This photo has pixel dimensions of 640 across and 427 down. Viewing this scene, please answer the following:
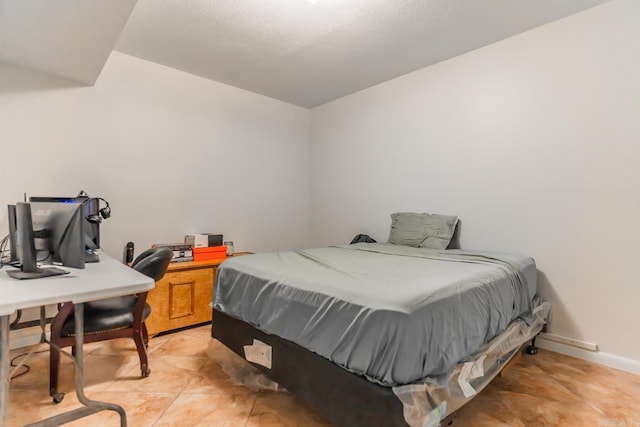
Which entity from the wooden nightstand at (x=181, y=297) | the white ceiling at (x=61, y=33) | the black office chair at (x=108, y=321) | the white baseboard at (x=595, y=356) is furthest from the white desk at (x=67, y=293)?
the white baseboard at (x=595, y=356)

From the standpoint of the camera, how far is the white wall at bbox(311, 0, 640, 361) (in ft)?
7.19

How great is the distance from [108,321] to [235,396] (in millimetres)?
897

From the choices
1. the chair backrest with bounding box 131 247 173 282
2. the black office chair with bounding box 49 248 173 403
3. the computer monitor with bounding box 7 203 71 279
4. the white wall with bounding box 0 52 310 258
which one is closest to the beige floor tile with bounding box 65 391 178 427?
the black office chair with bounding box 49 248 173 403

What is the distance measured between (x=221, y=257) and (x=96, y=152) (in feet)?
4.73

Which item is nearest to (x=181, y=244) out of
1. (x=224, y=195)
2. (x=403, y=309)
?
(x=224, y=195)

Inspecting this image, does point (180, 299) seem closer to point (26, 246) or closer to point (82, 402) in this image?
point (82, 402)

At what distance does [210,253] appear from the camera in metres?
3.11

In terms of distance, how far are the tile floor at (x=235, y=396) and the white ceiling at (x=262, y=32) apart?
2124 millimetres

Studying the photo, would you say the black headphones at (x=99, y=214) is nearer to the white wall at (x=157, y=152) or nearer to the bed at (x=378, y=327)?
the white wall at (x=157, y=152)

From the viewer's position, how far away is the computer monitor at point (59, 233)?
60.2 inches

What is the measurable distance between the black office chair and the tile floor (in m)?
0.15

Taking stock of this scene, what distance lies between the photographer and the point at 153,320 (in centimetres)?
265

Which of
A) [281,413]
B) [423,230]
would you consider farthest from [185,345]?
[423,230]

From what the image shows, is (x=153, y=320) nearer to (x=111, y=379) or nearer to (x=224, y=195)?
(x=111, y=379)
